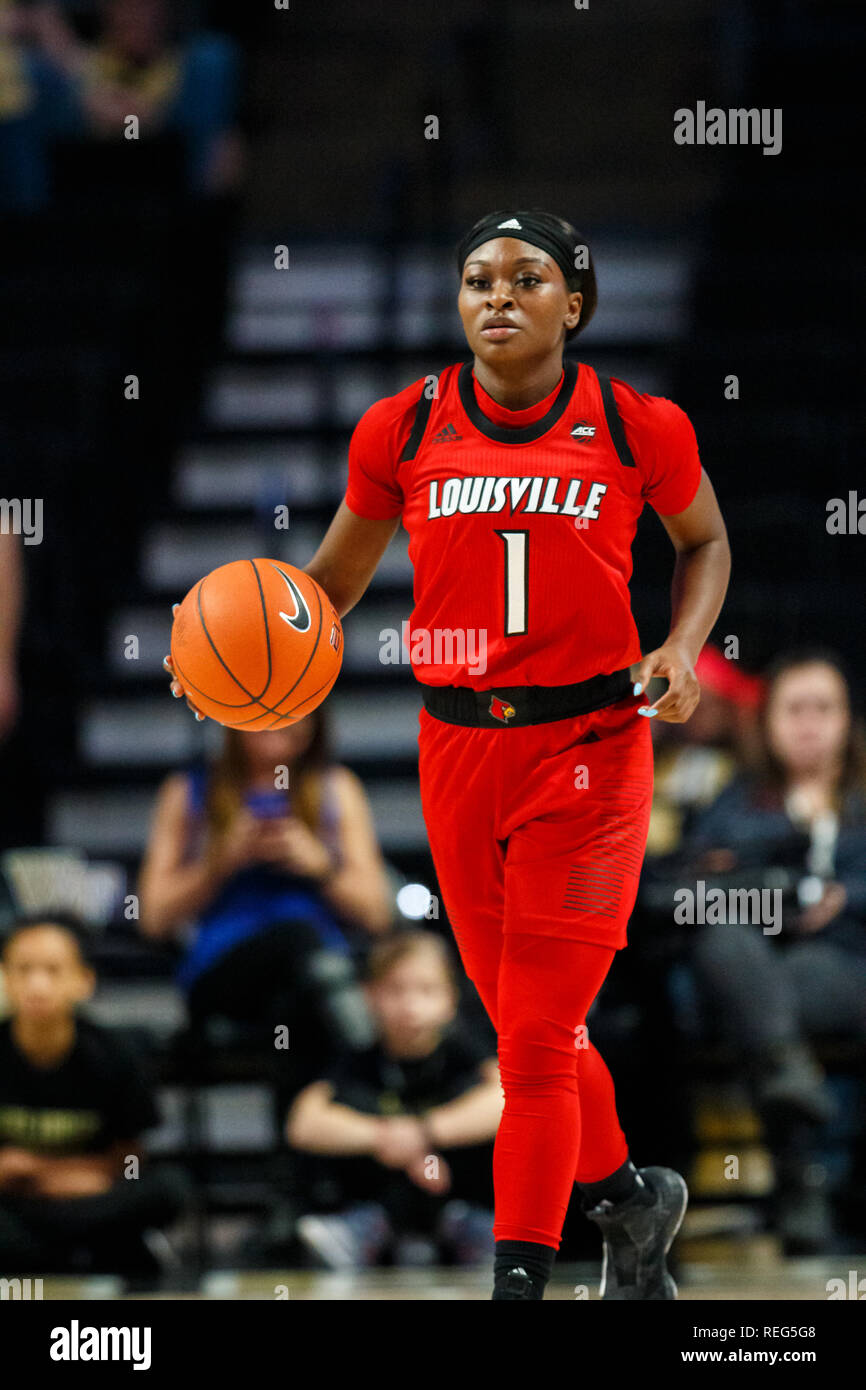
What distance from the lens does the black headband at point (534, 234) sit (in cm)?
334

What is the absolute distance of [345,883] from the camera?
5.48 meters

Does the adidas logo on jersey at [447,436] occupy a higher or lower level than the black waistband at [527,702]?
higher

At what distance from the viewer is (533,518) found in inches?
130

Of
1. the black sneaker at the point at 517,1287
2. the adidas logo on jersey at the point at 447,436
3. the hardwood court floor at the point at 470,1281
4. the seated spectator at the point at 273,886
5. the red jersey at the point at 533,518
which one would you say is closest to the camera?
the black sneaker at the point at 517,1287

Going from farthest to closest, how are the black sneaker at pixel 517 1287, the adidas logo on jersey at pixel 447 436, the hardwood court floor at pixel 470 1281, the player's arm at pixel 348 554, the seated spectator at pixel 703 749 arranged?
the seated spectator at pixel 703 749 < the hardwood court floor at pixel 470 1281 < the player's arm at pixel 348 554 < the adidas logo on jersey at pixel 447 436 < the black sneaker at pixel 517 1287

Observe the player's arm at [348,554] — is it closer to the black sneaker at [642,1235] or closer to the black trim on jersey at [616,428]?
the black trim on jersey at [616,428]

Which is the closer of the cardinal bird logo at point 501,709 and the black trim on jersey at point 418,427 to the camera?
the cardinal bird logo at point 501,709

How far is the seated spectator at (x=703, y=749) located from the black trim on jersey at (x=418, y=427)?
86.0 inches

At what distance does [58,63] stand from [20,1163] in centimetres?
510

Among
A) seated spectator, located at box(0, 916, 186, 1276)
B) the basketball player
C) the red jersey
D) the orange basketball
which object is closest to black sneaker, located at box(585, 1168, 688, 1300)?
the basketball player

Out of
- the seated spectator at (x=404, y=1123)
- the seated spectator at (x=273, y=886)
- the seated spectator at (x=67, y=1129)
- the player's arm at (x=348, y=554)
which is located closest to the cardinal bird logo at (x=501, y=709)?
the player's arm at (x=348, y=554)

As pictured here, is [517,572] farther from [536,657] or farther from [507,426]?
[507,426]

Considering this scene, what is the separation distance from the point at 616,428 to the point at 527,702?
0.51m

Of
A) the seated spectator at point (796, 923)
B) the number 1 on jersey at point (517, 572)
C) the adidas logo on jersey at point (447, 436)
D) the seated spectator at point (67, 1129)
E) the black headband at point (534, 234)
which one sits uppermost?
the black headband at point (534, 234)
